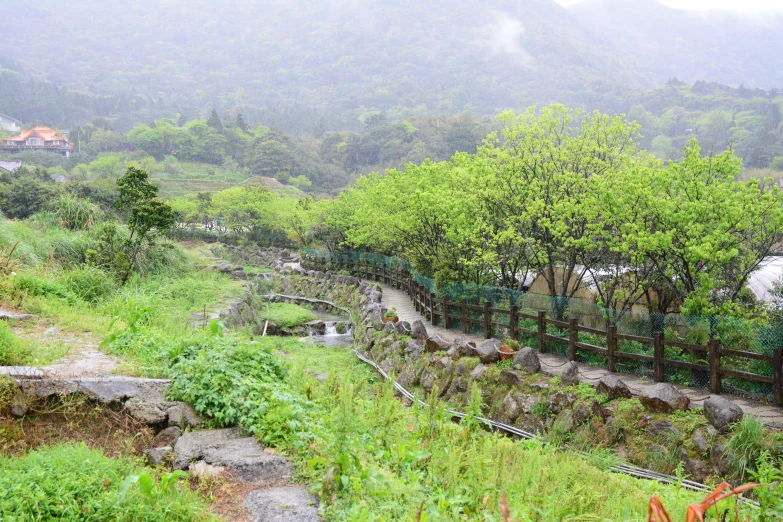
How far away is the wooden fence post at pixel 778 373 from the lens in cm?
812

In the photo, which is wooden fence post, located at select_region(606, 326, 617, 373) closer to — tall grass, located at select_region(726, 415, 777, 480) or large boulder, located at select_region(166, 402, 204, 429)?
tall grass, located at select_region(726, 415, 777, 480)

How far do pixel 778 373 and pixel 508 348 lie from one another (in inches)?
193

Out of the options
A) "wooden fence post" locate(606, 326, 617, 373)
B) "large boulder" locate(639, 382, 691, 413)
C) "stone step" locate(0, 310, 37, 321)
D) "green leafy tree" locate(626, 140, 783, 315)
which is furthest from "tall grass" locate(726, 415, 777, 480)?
"stone step" locate(0, 310, 37, 321)

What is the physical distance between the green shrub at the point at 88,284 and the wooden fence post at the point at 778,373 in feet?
40.0

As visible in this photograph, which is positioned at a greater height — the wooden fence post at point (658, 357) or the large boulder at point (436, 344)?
the wooden fence post at point (658, 357)

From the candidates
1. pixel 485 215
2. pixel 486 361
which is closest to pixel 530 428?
pixel 486 361

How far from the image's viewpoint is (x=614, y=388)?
363 inches

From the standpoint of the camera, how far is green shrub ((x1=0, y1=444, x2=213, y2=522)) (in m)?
3.91

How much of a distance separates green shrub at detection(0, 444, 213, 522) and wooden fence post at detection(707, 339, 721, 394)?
786 cm

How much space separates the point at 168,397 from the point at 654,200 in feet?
31.3

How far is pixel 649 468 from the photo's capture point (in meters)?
8.05

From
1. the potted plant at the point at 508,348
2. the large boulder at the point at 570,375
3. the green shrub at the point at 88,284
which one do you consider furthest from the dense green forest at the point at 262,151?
the large boulder at the point at 570,375

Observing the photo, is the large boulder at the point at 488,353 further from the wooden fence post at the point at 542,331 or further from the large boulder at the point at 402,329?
the large boulder at the point at 402,329

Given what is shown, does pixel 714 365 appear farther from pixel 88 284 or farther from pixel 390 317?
pixel 88 284
